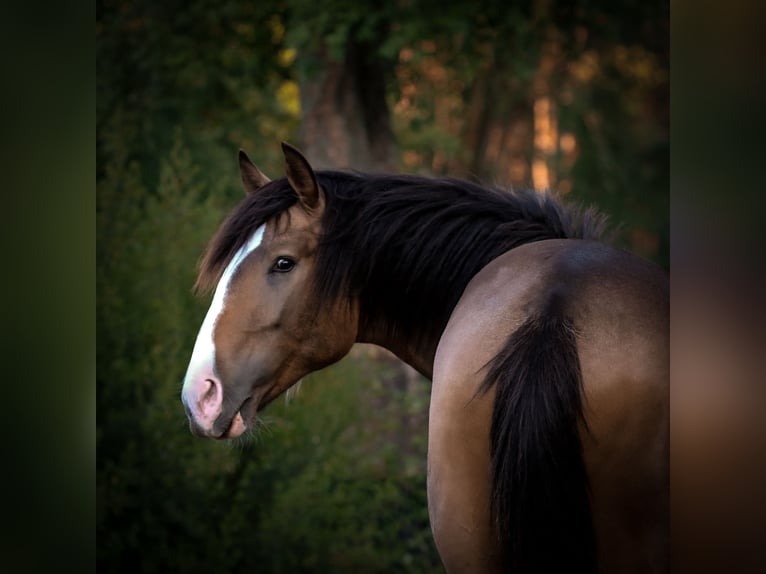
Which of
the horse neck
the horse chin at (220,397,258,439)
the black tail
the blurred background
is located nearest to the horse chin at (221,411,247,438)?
the horse chin at (220,397,258,439)

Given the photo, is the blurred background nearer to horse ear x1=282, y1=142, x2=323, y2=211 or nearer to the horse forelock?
the horse forelock

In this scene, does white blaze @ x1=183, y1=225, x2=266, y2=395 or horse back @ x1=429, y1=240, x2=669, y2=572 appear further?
white blaze @ x1=183, y1=225, x2=266, y2=395

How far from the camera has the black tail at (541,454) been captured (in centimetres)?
202

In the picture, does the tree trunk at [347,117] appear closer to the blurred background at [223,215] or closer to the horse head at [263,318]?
the blurred background at [223,215]

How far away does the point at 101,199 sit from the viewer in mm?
5141

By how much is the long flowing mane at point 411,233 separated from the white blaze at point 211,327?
3cm

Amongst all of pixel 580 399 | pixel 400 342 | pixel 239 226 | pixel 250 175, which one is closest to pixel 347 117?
pixel 250 175

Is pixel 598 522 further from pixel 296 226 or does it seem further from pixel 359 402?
pixel 359 402

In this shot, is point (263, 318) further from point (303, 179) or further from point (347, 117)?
point (347, 117)

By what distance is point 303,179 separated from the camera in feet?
9.06

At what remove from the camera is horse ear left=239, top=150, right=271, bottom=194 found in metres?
3.01

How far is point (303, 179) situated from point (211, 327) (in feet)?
1.71
